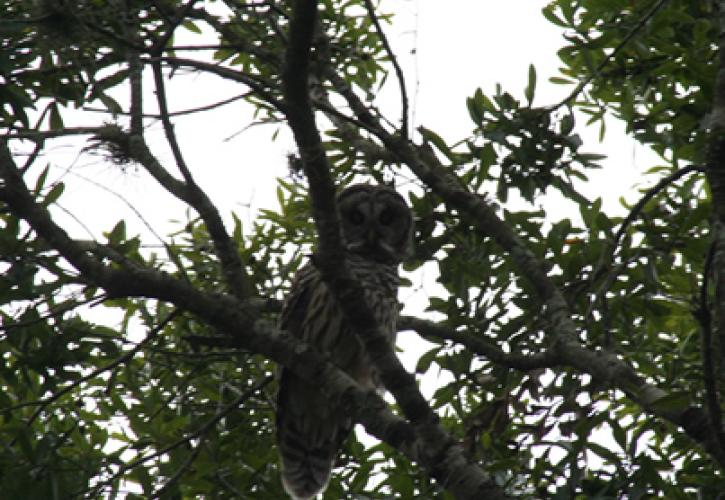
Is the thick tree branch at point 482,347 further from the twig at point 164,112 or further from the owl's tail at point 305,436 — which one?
the twig at point 164,112

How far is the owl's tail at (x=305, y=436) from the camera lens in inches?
181

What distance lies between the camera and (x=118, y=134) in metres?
3.90

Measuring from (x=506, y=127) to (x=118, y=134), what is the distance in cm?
148

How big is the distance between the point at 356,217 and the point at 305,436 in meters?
1.17

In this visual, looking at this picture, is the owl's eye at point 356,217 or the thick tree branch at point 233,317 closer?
the thick tree branch at point 233,317

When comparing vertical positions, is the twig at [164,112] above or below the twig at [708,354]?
above

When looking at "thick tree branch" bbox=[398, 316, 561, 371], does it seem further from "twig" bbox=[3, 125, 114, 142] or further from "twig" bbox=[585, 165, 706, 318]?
"twig" bbox=[3, 125, 114, 142]

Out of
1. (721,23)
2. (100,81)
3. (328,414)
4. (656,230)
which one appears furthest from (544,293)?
(100,81)

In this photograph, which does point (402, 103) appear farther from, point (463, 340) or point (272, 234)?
point (272, 234)

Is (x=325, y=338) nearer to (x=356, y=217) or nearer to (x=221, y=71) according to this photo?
(x=356, y=217)

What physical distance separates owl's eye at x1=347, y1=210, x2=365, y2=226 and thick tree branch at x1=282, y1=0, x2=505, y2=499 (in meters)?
1.99

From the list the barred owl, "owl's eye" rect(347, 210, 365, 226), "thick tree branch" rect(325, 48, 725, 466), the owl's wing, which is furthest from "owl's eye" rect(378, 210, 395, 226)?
"thick tree branch" rect(325, 48, 725, 466)

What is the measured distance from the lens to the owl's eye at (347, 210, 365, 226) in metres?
5.39

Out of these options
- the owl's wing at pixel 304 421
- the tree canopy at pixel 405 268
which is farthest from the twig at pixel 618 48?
the owl's wing at pixel 304 421
